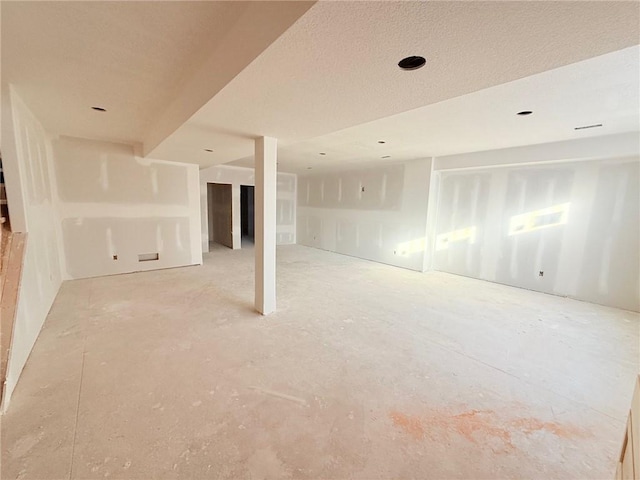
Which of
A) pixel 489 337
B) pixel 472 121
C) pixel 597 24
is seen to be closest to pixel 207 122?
pixel 597 24

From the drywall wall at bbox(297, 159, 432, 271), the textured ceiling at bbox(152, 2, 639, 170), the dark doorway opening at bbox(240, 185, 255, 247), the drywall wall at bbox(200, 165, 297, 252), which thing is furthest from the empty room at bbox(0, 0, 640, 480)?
the dark doorway opening at bbox(240, 185, 255, 247)

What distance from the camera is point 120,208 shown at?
4.63 metres

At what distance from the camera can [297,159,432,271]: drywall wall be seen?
224 inches

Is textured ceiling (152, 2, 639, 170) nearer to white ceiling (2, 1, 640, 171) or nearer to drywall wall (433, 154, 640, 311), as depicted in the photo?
white ceiling (2, 1, 640, 171)

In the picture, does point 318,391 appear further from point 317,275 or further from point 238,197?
point 238,197

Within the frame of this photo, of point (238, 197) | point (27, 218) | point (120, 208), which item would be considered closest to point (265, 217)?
point (27, 218)

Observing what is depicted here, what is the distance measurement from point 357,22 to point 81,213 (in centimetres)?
529

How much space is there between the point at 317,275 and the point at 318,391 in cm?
326

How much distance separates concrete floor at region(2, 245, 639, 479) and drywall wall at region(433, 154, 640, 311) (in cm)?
62

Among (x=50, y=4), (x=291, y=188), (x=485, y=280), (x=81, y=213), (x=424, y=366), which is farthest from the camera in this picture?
(x=291, y=188)

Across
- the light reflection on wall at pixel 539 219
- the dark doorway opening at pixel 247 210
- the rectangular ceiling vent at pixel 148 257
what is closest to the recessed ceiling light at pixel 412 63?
the light reflection on wall at pixel 539 219

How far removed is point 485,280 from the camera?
5004 mm

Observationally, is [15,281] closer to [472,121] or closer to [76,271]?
[76,271]

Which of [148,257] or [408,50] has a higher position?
[408,50]
